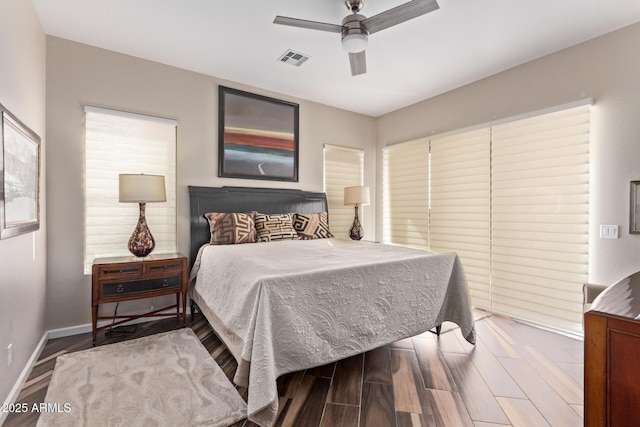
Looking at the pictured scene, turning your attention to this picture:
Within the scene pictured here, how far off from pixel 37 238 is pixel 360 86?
3.65 metres

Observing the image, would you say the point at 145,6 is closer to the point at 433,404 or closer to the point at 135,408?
the point at 135,408

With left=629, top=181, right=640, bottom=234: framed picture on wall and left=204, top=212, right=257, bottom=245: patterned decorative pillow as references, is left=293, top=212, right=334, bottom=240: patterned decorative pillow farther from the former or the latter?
left=629, top=181, right=640, bottom=234: framed picture on wall

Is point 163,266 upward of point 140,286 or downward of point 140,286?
upward

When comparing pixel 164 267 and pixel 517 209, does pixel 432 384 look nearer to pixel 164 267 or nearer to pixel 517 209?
pixel 517 209

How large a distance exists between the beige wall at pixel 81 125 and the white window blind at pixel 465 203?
8.49 feet

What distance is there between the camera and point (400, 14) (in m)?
2.01

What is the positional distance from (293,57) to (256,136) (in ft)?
3.71

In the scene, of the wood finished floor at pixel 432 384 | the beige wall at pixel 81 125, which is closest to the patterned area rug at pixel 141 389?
the wood finished floor at pixel 432 384

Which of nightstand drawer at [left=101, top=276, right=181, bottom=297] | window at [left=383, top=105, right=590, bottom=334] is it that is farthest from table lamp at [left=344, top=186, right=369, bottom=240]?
nightstand drawer at [left=101, top=276, right=181, bottom=297]

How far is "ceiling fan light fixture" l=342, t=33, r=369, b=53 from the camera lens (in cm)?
216

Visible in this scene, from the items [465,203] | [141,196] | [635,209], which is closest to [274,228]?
[141,196]

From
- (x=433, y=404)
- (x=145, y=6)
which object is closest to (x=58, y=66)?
(x=145, y=6)

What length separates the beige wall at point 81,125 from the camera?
2.75 m

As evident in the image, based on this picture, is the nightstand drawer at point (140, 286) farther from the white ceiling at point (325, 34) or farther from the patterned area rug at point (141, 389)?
the white ceiling at point (325, 34)
